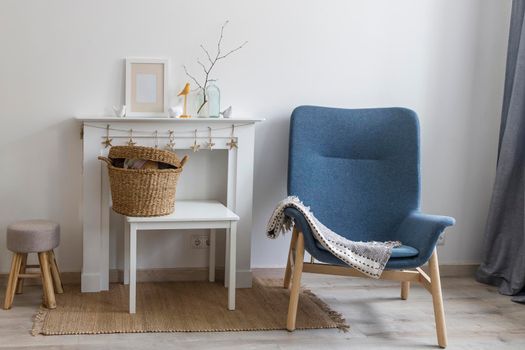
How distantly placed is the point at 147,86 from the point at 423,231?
5.10 ft

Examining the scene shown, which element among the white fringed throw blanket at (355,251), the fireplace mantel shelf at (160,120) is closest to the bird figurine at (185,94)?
the fireplace mantel shelf at (160,120)

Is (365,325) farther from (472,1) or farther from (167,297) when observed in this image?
(472,1)

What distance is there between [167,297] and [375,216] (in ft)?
3.64

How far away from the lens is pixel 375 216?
322cm

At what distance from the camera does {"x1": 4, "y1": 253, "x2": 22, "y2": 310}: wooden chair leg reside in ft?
9.53

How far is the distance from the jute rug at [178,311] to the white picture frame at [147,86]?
911mm

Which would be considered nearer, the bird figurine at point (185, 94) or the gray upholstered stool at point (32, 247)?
the gray upholstered stool at point (32, 247)

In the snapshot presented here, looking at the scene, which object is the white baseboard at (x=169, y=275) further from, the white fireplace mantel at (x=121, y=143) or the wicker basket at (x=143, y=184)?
the wicker basket at (x=143, y=184)

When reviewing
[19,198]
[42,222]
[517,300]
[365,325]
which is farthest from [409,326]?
[19,198]

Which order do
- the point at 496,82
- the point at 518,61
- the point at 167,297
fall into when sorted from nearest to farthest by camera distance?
the point at 167,297, the point at 518,61, the point at 496,82

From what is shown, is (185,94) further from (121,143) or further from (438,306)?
(438,306)

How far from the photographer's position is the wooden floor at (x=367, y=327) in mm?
2582

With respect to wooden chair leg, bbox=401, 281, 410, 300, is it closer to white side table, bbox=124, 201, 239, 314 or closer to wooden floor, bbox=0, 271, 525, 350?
wooden floor, bbox=0, 271, 525, 350

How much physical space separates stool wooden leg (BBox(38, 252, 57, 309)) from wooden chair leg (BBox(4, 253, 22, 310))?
0.11 metres
